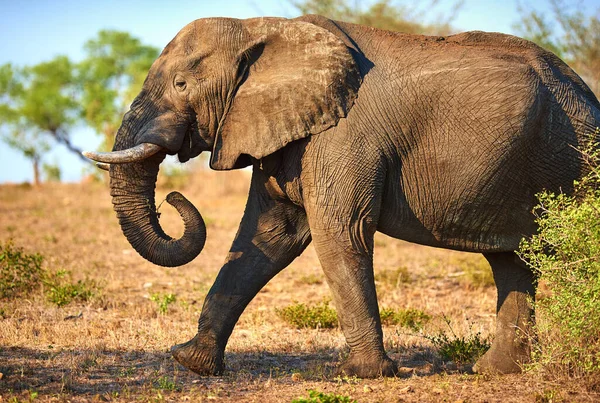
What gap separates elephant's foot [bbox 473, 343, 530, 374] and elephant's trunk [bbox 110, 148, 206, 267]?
8.04 ft

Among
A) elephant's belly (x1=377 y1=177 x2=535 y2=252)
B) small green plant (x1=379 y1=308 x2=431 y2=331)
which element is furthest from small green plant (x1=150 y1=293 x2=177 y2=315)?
elephant's belly (x1=377 y1=177 x2=535 y2=252)

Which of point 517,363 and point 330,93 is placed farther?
point 517,363

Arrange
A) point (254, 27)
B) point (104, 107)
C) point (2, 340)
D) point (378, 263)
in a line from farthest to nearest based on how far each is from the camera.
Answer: point (104, 107)
point (378, 263)
point (2, 340)
point (254, 27)

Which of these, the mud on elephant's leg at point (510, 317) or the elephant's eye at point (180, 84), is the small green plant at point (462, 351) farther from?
the elephant's eye at point (180, 84)

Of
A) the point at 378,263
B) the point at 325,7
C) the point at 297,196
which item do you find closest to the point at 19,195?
the point at 325,7

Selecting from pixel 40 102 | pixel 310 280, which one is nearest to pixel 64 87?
pixel 40 102

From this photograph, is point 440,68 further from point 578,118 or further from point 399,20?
point 399,20

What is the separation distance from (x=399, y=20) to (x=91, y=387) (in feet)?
41.6

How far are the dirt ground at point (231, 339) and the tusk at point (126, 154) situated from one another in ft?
5.36

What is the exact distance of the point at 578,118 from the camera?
6.39 metres

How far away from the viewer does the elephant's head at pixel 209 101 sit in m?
6.41

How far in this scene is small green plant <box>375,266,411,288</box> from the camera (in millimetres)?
Answer: 11297

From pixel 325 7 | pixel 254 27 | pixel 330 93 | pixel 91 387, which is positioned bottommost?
pixel 91 387

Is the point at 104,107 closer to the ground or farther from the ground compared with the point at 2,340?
farther from the ground
